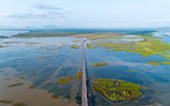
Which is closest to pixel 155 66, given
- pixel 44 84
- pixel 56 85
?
pixel 56 85

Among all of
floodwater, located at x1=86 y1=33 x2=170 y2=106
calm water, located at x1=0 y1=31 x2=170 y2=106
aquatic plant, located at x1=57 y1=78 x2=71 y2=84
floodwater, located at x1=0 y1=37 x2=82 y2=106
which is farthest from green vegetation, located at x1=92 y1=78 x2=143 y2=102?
aquatic plant, located at x1=57 y1=78 x2=71 y2=84

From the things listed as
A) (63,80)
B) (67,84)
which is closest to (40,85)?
(63,80)

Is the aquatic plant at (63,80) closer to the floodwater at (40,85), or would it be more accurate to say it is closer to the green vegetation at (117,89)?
the floodwater at (40,85)

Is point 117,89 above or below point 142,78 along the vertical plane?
below

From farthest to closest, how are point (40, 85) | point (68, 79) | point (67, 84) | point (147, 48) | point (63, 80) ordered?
point (147, 48)
point (68, 79)
point (63, 80)
point (67, 84)
point (40, 85)

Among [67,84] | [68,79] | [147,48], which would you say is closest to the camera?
[67,84]

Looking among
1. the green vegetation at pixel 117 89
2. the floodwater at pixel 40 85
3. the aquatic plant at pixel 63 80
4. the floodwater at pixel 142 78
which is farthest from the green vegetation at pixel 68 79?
the green vegetation at pixel 117 89

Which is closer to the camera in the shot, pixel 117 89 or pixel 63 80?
pixel 117 89

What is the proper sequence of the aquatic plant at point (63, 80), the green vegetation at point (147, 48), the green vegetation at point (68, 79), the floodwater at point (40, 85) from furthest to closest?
1. the green vegetation at point (147, 48)
2. the green vegetation at point (68, 79)
3. the aquatic plant at point (63, 80)
4. the floodwater at point (40, 85)

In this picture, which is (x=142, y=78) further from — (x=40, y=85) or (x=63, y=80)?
(x=40, y=85)

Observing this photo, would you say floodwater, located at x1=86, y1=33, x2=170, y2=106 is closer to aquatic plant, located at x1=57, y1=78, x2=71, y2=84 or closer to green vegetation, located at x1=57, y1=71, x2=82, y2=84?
green vegetation, located at x1=57, y1=71, x2=82, y2=84
